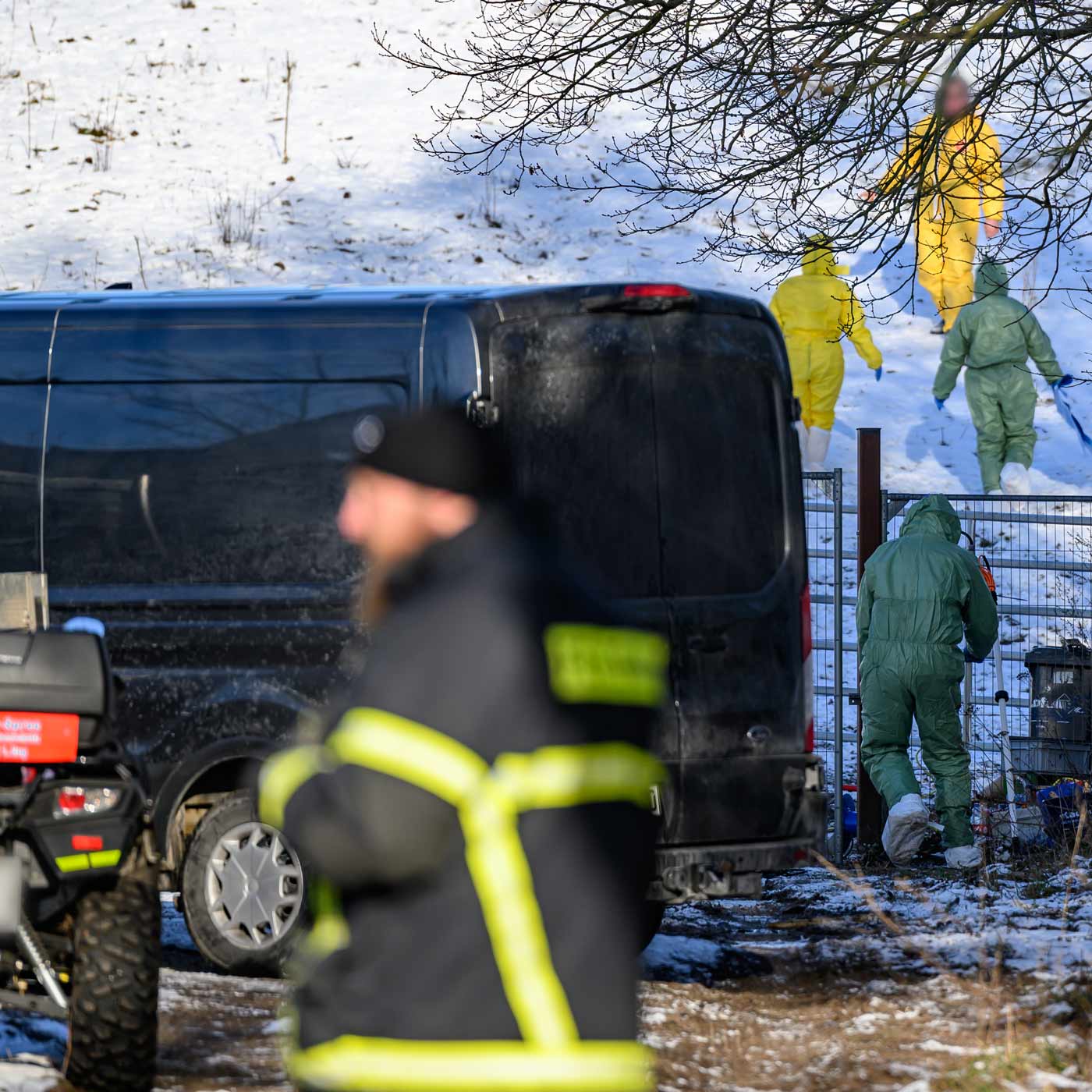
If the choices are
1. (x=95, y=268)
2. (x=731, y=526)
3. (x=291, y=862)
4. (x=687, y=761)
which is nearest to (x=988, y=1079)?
(x=687, y=761)

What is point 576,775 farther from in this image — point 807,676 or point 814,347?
point 814,347

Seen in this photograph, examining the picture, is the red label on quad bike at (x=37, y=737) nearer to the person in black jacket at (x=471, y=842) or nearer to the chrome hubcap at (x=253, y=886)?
→ the chrome hubcap at (x=253, y=886)

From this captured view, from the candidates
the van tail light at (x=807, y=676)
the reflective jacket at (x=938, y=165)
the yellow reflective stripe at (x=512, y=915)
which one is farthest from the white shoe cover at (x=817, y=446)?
the yellow reflective stripe at (x=512, y=915)

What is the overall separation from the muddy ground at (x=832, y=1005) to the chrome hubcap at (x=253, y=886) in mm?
177

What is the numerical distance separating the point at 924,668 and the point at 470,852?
6.93 m

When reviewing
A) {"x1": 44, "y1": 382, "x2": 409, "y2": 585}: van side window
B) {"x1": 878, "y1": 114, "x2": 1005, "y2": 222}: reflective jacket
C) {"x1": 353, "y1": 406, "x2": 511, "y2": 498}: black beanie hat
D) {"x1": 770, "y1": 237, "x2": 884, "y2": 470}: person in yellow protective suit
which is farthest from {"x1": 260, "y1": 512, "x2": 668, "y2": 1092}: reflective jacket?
{"x1": 770, "y1": 237, "x2": 884, "y2": 470}: person in yellow protective suit

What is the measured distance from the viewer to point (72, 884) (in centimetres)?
406

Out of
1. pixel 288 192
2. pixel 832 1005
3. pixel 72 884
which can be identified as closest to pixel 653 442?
pixel 832 1005

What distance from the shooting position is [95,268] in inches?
739

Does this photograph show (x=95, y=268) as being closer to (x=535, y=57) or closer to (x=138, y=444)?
(x=535, y=57)

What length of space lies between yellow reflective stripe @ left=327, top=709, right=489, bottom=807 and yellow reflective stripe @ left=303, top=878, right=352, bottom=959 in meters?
0.17

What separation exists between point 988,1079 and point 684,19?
4.83m

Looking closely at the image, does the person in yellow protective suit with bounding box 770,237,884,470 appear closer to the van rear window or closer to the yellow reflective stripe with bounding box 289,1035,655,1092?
the van rear window

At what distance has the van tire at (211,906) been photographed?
17.9ft
